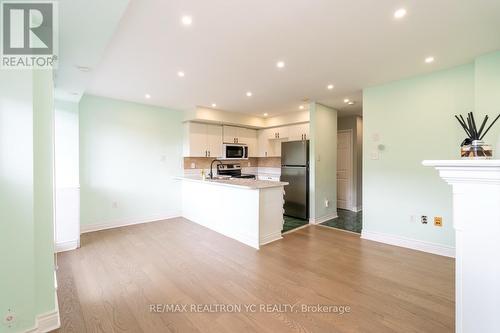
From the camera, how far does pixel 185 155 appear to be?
531 cm

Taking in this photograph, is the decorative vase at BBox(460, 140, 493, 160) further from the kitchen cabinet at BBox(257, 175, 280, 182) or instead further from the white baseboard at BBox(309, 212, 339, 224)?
the kitchen cabinet at BBox(257, 175, 280, 182)

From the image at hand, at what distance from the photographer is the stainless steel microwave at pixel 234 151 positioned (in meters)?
5.64

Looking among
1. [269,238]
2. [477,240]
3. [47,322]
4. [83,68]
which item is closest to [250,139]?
[269,238]

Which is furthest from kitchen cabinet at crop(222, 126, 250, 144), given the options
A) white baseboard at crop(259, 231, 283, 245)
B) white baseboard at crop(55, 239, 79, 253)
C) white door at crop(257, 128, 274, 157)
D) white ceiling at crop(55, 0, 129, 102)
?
white baseboard at crop(55, 239, 79, 253)

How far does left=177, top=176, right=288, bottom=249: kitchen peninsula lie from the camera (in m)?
3.49

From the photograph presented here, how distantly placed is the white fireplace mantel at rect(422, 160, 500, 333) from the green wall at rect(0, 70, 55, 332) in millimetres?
2526

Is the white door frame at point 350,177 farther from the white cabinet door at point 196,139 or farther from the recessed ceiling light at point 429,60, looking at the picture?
the white cabinet door at point 196,139

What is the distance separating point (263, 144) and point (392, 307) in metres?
4.87

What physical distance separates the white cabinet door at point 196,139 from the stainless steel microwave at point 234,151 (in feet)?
1.65

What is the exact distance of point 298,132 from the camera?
18.4 ft

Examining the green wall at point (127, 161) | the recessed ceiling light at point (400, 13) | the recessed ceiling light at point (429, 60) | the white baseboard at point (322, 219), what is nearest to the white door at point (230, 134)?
the green wall at point (127, 161)

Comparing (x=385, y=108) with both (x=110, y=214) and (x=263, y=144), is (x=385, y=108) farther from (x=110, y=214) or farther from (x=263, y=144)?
(x=110, y=214)

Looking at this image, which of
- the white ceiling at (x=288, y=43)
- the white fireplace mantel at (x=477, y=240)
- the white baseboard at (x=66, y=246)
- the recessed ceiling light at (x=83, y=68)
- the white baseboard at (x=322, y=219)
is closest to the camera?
the white fireplace mantel at (x=477, y=240)

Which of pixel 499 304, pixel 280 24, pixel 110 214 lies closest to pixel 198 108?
pixel 110 214
